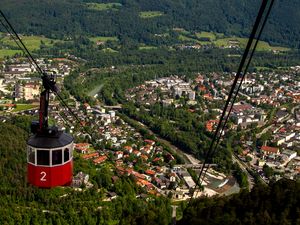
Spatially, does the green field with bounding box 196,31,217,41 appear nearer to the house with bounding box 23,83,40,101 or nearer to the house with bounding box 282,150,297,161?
the house with bounding box 23,83,40,101

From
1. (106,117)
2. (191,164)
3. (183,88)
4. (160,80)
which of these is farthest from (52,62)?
(191,164)

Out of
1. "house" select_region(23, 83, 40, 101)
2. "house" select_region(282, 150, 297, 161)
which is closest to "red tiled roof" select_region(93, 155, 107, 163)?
"house" select_region(282, 150, 297, 161)

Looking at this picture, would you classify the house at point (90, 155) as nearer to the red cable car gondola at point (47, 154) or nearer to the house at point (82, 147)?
the house at point (82, 147)

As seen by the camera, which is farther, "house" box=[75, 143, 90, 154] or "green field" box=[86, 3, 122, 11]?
"green field" box=[86, 3, 122, 11]

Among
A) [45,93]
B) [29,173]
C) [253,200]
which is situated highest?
[45,93]

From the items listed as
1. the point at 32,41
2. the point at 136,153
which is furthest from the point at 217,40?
the point at 136,153

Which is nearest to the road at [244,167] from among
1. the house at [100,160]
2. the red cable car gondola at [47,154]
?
the house at [100,160]

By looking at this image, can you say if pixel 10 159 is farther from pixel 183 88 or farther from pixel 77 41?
pixel 77 41

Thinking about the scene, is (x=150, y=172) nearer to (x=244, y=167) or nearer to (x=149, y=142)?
(x=149, y=142)
